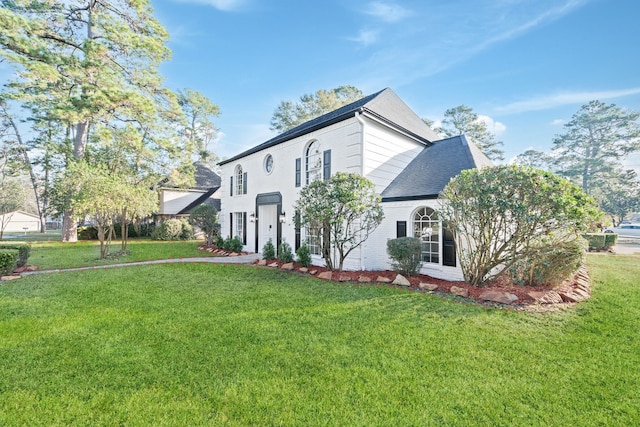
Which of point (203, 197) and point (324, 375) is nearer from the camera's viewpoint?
point (324, 375)

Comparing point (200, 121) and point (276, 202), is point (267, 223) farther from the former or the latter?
point (200, 121)

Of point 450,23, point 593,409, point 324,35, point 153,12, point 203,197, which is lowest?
point 593,409

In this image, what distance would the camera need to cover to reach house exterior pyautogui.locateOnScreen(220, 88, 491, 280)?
27.9ft

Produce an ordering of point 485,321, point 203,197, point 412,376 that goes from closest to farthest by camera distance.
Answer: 1. point 412,376
2. point 485,321
3. point 203,197

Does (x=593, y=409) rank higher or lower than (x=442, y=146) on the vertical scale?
lower

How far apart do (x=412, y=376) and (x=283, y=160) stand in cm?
1077

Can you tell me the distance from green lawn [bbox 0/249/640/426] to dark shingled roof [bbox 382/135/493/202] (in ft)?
12.5

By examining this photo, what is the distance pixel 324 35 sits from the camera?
10609 mm

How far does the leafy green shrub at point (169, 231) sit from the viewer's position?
871 inches

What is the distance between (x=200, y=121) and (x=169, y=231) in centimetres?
1736

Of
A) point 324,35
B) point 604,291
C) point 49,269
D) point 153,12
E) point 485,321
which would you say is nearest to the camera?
point 485,321

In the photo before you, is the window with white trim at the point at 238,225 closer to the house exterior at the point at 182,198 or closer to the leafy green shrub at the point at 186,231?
the leafy green shrub at the point at 186,231

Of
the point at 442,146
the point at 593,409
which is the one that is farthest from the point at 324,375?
the point at 442,146

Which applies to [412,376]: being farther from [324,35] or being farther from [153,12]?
[153,12]
